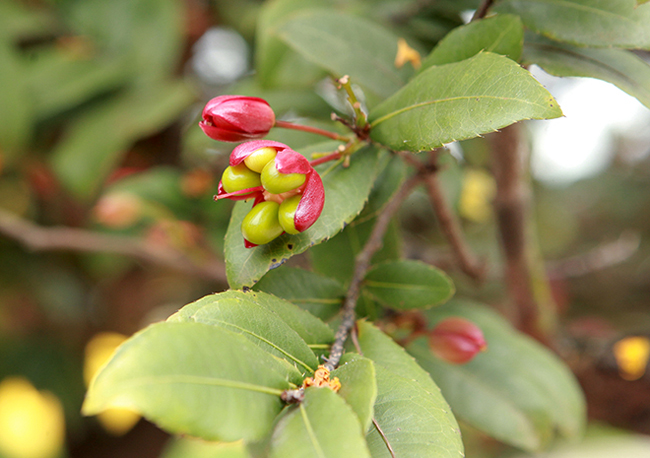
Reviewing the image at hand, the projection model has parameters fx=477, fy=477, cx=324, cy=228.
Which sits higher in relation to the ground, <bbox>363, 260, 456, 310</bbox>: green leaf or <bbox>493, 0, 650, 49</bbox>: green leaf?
<bbox>493, 0, 650, 49</bbox>: green leaf

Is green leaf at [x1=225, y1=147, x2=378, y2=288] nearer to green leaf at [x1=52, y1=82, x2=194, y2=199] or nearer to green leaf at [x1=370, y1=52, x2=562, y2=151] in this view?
green leaf at [x1=370, y1=52, x2=562, y2=151]

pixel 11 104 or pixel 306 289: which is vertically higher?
pixel 306 289

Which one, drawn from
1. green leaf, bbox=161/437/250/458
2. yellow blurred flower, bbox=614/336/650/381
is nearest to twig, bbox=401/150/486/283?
yellow blurred flower, bbox=614/336/650/381

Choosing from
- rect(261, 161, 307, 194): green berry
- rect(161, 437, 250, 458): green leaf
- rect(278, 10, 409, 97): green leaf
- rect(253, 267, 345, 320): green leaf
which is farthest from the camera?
rect(161, 437, 250, 458): green leaf

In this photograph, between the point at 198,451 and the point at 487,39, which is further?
the point at 198,451

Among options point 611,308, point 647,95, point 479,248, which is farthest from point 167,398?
point 611,308

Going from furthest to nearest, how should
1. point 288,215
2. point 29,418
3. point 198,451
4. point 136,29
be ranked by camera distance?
point 198,451 < point 29,418 < point 136,29 < point 288,215

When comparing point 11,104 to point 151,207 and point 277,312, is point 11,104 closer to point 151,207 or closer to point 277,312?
point 151,207

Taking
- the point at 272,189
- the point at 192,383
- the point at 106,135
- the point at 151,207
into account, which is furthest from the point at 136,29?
the point at 192,383
